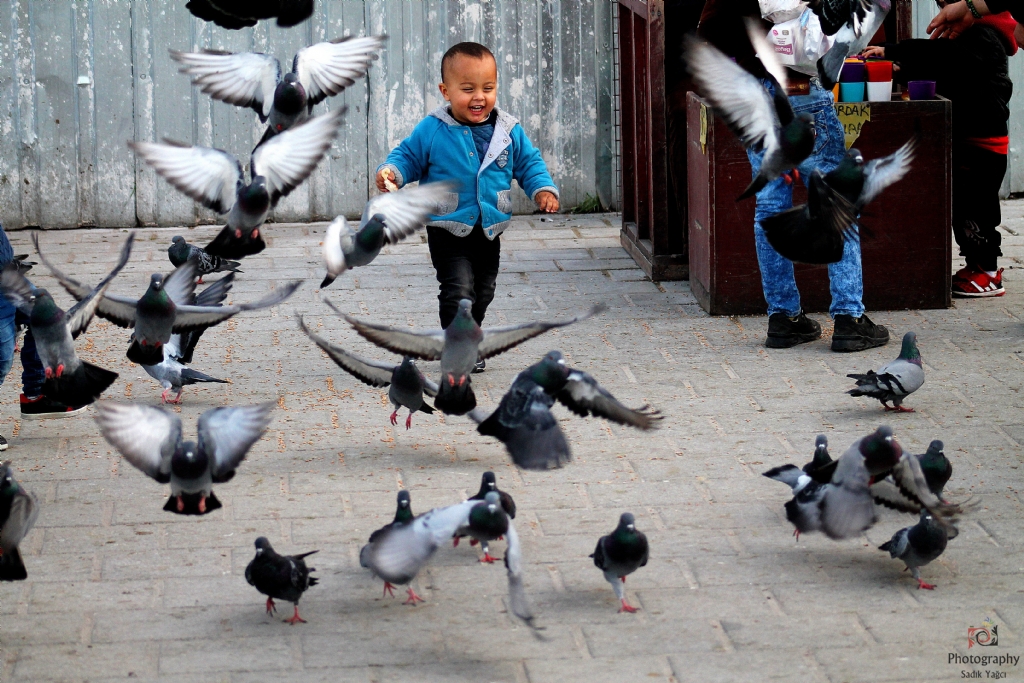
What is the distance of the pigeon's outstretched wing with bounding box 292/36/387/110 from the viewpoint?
3.48 m

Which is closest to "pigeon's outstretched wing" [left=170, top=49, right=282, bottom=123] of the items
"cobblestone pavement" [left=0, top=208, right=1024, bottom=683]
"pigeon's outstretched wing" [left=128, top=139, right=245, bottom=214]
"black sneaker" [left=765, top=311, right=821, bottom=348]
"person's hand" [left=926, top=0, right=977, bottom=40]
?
"pigeon's outstretched wing" [left=128, top=139, right=245, bottom=214]

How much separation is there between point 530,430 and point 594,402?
0.84ft

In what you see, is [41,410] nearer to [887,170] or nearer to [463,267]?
[463,267]

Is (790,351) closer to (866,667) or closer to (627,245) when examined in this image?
(627,245)

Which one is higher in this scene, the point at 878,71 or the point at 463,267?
the point at 878,71

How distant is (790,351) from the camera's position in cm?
704

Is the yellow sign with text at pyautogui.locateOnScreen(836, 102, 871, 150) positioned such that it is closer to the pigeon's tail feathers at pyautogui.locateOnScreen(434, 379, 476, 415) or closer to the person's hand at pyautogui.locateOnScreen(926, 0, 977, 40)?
the person's hand at pyautogui.locateOnScreen(926, 0, 977, 40)

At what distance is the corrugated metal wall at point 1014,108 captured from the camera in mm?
10305

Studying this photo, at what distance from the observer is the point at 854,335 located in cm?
694

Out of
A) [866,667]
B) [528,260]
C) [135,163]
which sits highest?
[135,163]

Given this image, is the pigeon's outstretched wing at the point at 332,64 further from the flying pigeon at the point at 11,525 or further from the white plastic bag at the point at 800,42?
the white plastic bag at the point at 800,42

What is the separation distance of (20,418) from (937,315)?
481cm

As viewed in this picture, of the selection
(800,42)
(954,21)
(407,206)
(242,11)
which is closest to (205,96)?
(954,21)

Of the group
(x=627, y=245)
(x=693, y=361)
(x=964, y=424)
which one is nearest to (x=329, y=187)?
(x=627, y=245)
